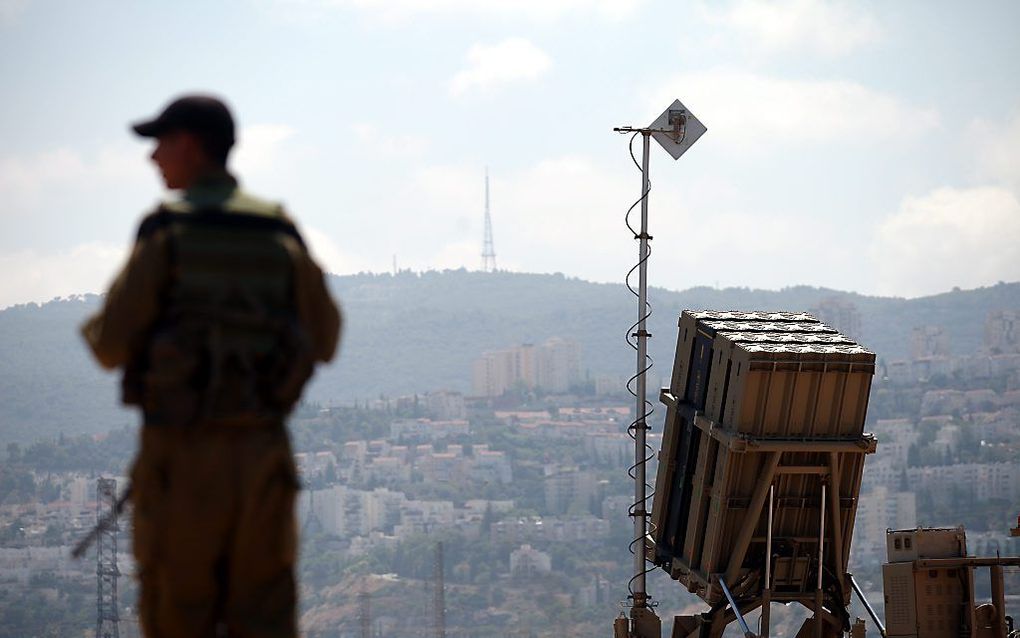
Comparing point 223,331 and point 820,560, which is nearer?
point 223,331

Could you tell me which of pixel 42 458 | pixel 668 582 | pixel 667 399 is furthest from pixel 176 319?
pixel 42 458

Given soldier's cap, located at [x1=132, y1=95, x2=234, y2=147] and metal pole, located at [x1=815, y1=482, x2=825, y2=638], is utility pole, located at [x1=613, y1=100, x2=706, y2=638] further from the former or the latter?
soldier's cap, located at [x1=132, y1=95, x2=234, y2=147]

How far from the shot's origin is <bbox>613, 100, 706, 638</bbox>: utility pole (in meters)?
16.0

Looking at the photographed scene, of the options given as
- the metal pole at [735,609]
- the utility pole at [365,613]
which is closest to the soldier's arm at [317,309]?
the metal pole at [735,609]

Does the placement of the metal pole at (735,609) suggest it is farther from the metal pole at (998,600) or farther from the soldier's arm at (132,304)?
the soldier's arm at (132,304)

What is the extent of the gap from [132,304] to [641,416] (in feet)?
34.6

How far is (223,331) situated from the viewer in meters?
5.87

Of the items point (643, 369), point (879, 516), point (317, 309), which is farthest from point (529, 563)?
point (317, 309)

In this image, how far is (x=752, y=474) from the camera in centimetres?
1479

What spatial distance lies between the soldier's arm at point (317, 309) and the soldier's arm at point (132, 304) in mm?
458

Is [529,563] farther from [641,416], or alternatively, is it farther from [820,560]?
[820,560]

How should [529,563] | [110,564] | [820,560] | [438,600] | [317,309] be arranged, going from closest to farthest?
1. [317,309]
2. [820,560]
3. [110,564]
4. [438,600]
5. [529,563]

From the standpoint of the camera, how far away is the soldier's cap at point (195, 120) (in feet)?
20.0

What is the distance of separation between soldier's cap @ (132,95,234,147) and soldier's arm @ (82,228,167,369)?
42 centimetres
